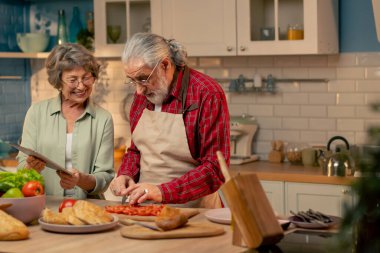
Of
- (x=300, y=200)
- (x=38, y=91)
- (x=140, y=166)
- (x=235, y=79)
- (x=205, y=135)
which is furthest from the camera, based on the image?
(x=38, y=91)

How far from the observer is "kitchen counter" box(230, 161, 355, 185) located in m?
4.62

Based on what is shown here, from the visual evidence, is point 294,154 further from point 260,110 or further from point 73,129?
point 73,129

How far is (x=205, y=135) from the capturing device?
10.5 feet

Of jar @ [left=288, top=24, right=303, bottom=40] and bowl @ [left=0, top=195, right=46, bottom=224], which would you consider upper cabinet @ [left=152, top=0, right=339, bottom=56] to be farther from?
bowl @ [left=0, top=195, right=46, bottom=224]

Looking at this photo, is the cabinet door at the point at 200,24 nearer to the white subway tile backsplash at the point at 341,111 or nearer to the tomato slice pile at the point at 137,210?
the white subway tile backsplash at the point at 341,111

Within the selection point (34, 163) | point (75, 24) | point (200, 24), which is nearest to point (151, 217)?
point (34, 163)

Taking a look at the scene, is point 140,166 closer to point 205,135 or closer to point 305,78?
point 205,135

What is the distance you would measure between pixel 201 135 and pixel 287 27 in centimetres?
201

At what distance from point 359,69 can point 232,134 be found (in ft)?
3.51

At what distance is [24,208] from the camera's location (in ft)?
8.98

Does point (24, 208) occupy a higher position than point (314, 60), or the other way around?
point (314, 60)

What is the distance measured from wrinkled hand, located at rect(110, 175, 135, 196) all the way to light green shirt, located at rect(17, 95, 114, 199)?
0.74 ft

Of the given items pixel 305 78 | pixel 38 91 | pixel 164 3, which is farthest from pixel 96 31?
pixel 305 78

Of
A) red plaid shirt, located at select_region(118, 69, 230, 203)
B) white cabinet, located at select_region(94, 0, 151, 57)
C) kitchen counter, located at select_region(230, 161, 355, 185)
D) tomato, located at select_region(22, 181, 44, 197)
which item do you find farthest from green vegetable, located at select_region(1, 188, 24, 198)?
white cabinet, located at select_region(94, 0, 151, 57)
